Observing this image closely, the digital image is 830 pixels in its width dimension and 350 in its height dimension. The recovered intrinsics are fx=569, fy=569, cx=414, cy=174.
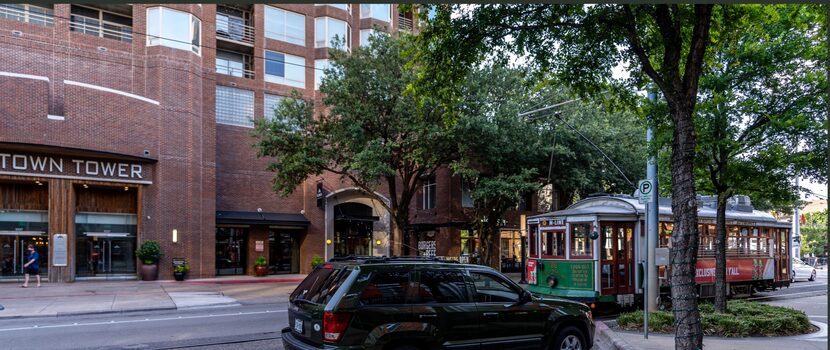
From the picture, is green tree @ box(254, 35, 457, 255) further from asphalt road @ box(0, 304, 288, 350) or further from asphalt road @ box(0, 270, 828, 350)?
asphalt road @ box(0, 304, 288, 350)

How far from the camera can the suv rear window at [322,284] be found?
23.3 feet

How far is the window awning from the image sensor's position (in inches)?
1137

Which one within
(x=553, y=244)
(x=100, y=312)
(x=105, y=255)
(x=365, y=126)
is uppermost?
(x=365, y=126)

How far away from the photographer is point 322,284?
292 inches

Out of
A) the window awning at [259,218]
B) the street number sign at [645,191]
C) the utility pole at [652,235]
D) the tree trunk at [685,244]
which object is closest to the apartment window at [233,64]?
the window awning at [259,218]

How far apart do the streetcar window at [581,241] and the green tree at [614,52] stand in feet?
16.0

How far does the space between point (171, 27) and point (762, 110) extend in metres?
25.1

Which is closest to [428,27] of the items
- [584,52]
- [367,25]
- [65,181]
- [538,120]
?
[584,52]

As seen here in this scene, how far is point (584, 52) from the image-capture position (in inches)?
404

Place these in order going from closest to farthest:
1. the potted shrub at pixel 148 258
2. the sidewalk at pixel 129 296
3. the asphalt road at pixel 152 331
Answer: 1. the asphalt road at pixel 152 331
2. the sidewalk at pixel 129 296
3. the potted shrub at pixel 148 258

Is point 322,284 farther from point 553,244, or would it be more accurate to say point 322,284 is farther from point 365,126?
point 365,126

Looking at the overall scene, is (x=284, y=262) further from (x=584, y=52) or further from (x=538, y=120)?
(x=584, y=52)

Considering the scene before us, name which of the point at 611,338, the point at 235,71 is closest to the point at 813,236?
Answer: the point at 235,71

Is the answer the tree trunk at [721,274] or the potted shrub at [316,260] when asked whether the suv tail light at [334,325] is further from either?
the potted shrub at [316,260]
